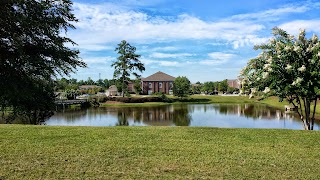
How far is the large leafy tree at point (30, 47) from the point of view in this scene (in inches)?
180

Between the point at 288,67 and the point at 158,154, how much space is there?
5.90 meters

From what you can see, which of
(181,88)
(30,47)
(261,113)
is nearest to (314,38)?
(30,47)

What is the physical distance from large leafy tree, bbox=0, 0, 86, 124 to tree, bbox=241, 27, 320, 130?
7903mm

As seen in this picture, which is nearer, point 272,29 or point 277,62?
point 277,62

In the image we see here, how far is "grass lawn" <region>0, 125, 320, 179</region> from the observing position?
20.3 ft

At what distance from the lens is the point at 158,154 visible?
7.50m

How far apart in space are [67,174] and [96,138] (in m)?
3.20

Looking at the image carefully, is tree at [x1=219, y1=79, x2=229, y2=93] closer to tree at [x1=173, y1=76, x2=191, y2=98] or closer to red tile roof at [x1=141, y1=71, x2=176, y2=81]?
red tile roof at [x1=141, y1=71, x2=176, y2=81]

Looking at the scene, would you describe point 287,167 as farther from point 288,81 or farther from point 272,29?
point 272,29

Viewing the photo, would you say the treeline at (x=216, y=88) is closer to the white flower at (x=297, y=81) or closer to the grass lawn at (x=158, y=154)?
the white flower at (x=297, y=81)

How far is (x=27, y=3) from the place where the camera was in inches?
181

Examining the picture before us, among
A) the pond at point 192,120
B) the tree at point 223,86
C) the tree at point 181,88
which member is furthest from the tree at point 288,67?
the tree at point 223,86

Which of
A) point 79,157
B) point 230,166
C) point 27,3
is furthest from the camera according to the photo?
point 79,157

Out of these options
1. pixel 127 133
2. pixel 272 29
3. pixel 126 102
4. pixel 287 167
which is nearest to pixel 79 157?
pixel 127 133
